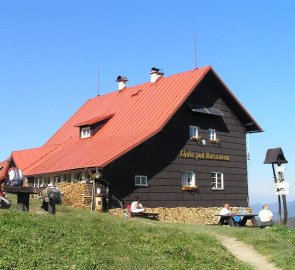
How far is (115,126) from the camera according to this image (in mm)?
31000

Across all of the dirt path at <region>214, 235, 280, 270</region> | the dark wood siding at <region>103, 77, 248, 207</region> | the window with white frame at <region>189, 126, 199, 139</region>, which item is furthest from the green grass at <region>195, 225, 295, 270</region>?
the window with white frame at <region>189, 126, 199, 139</region>

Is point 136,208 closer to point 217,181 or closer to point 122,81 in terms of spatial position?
point 217,181

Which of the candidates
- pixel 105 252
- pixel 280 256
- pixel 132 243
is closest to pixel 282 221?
pixel 280 256

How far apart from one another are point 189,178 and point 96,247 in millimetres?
19146

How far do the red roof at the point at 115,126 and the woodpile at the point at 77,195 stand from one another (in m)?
1.01

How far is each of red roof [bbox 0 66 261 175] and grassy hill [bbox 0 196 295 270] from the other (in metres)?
11.3

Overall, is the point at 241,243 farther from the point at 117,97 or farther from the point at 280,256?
the point at 117,97

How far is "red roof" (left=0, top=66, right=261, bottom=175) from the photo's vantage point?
27.4 metres

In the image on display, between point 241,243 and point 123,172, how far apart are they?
37.4 feet

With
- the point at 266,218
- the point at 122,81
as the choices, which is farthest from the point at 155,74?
the point at 266,218

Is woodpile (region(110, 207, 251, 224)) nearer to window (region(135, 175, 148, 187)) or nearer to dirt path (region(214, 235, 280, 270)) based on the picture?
window (region(135, 175, 148, 187))

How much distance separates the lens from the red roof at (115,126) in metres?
27.4

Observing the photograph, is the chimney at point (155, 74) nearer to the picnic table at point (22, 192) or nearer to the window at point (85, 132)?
the window at point (85, 132)

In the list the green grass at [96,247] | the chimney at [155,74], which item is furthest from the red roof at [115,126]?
the green grass at [96,247]
